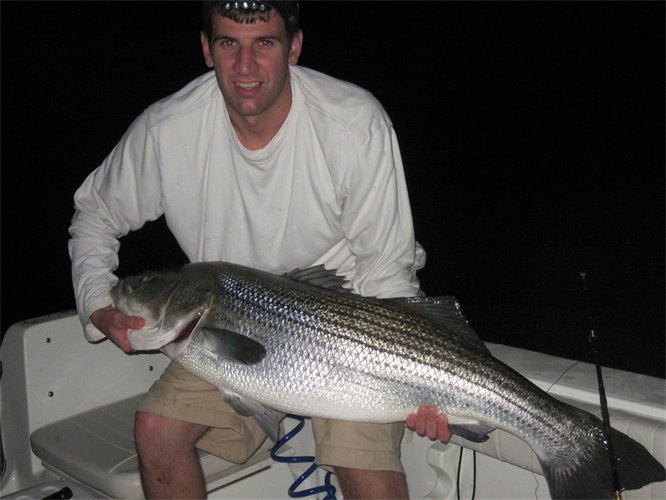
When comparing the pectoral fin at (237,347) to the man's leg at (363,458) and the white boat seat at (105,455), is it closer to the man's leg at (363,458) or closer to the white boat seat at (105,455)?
the man's leg at (363,458)

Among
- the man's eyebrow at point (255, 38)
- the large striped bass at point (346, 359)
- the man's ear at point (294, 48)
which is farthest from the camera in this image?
the man's ear at point (294, 48)

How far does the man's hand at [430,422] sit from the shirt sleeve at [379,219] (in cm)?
56

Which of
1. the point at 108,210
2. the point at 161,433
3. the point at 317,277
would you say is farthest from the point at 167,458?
the point at 108,210

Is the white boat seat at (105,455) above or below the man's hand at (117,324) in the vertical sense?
below

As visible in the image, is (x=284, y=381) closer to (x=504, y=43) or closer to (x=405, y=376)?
(x=405, y=376)

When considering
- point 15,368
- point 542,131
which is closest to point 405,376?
point 15,368

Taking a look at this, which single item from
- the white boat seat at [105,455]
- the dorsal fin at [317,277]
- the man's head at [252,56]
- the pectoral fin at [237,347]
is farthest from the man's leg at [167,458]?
the man's head at [252,56]

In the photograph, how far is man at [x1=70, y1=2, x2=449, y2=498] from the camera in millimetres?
3002

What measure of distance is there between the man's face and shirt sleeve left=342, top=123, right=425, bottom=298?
455 mm

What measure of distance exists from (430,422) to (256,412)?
2.30 ft

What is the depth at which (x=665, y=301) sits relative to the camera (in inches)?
419

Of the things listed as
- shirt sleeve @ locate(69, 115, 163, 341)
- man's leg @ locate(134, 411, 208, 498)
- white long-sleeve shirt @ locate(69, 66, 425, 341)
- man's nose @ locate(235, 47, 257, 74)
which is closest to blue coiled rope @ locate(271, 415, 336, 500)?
man's leg @ locate(134, 411, 208, 498)

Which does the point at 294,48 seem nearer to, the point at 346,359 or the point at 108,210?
the point at 108,210

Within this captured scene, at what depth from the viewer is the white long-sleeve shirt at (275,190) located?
10.2ft
